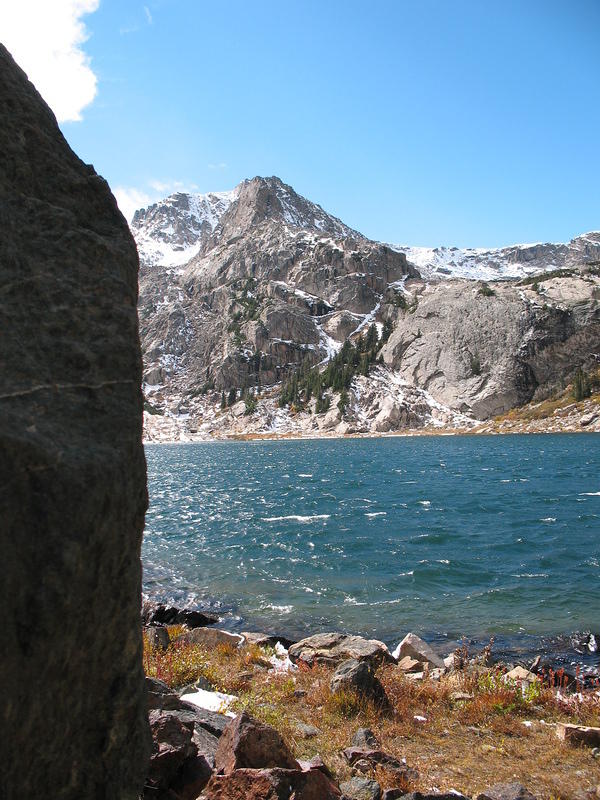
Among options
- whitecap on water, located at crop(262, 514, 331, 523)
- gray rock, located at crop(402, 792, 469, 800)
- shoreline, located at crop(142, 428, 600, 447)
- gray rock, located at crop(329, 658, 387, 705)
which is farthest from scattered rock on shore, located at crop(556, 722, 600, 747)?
shoreline, located at crop(142, 428, 600, 447)

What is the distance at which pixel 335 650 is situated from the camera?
13547 millimetres

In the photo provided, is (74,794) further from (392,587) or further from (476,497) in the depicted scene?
(476,497)

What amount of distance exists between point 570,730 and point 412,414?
163 m

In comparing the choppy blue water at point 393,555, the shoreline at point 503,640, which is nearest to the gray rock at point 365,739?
the shoreline at point 503,640

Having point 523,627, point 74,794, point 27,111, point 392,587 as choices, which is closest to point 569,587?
point 523,627

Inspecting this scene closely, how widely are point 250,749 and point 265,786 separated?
0.73 metres

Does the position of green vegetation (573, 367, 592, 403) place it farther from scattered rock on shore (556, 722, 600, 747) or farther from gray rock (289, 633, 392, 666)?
scattered rock on shore (556, 722, 600, 747)

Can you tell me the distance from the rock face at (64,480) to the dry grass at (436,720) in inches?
189

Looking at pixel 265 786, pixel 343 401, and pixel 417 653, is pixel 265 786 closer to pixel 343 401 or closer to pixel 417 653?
pixel 417 653

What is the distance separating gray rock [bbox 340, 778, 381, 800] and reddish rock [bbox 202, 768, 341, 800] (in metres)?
0.68

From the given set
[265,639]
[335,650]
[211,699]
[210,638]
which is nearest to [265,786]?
[211,699]

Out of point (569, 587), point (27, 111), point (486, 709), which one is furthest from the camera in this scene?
point (569, 587)

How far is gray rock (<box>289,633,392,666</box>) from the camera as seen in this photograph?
1281 centimetres

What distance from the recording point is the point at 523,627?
17062 mm
